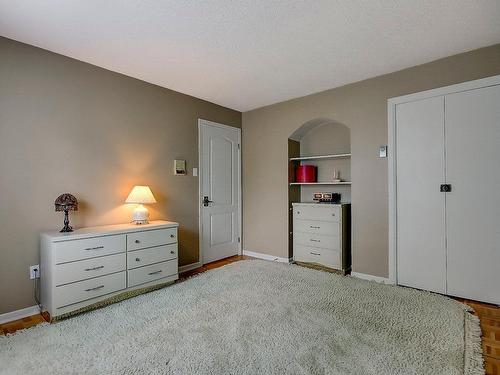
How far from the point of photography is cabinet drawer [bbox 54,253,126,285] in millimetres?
2213

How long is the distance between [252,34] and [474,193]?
8.30 ft

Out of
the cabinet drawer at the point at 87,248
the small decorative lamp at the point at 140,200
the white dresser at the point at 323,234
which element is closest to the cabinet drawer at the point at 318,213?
the white dresser at the point at 323,234

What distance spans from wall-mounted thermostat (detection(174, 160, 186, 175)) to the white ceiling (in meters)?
1.06

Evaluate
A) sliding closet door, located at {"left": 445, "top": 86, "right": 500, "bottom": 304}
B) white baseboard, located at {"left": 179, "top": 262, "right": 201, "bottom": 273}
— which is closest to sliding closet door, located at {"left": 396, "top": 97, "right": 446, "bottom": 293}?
sliding closet door, located at {"left": 445, "top": 86, "right": 500, "bottom": 304}

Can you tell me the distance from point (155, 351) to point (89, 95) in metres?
2.49

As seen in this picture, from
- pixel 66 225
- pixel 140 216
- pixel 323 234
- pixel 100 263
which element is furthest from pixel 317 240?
pixel 66 225

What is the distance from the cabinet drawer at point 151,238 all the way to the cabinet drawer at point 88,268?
15cm

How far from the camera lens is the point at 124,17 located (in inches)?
79.4

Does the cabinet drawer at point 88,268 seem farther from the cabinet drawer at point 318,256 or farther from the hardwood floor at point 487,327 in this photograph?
the cabinet drawer at point 318,256

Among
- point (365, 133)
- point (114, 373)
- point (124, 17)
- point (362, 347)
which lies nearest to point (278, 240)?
point (365, 133)

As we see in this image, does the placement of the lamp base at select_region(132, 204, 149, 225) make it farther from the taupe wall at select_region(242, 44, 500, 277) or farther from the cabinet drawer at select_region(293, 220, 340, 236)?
the cabinet drawer at select_region(293, 220, 340, 236)

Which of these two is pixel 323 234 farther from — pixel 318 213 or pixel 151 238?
pixel 151 238

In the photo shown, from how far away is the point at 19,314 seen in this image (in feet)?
7.65

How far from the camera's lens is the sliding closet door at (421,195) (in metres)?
2.76
